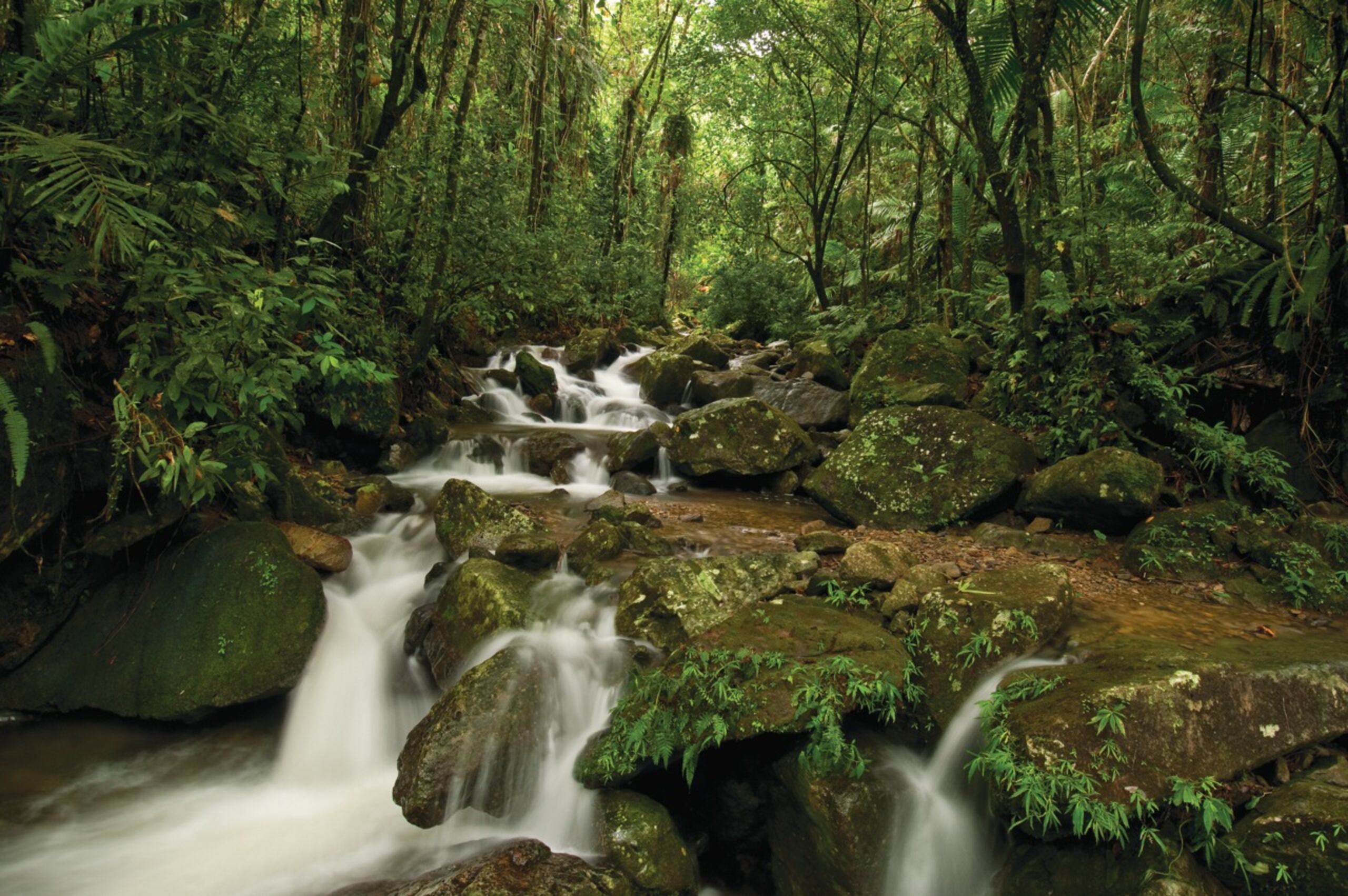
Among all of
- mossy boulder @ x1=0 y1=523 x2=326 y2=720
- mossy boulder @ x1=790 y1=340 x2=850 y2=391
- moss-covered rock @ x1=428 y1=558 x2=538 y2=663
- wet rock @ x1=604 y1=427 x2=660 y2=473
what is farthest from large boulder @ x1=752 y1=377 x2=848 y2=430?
mossy boulder @ x1=0 y1=523 x2=326 y2=720

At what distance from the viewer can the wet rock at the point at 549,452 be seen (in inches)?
324

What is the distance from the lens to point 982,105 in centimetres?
648

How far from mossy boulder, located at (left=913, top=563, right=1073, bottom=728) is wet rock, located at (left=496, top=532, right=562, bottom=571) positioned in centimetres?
254

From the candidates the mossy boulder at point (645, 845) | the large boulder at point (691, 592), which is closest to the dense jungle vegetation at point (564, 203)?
the large boulder at point (691, 592)

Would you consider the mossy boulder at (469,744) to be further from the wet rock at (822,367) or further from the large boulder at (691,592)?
the wet rock at (822,367)

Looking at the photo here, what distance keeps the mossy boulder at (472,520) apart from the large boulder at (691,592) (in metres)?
1.42

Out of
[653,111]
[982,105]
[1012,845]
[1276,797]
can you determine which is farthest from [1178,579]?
[653,111]

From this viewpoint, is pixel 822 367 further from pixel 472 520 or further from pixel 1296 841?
pixel 1296 841

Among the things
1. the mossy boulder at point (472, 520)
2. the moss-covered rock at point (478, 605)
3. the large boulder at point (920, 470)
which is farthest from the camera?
the large boulder at point (920, 470)

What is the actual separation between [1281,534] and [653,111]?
606 inches

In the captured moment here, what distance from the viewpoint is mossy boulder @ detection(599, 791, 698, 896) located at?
3.11m

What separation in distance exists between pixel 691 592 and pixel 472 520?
7.07ft

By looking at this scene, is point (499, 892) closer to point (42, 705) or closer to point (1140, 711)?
point (1140, 711)

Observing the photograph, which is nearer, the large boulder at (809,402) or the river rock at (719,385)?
the large boulder at (809,402)
